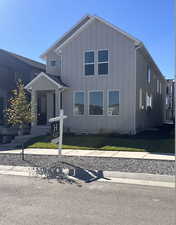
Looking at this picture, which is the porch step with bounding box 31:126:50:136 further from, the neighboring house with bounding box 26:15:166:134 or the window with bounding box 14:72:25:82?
the window with bounding box 14:72:25:82

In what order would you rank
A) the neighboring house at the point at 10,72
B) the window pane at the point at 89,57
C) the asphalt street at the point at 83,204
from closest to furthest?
the asphalt street at the point at 83,204 → the window pane at the point at 89,57 → the neighboring house at the point at 10,72

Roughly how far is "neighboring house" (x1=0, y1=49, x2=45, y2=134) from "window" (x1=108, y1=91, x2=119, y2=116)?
10673 mm

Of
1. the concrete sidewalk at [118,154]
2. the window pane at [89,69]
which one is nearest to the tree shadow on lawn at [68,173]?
the concrete sidewalk at [118,154]

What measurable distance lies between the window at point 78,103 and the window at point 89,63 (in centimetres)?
148

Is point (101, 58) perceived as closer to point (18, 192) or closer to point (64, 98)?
point (64, 98)

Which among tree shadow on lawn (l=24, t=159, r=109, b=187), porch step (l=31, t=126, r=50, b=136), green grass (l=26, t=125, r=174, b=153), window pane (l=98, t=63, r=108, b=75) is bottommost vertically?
tree shadow on lawn (l=24, t=159, r=109, b=187)

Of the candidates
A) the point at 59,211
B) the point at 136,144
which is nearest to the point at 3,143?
the point at 136,144

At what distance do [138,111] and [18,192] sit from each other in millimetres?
12126

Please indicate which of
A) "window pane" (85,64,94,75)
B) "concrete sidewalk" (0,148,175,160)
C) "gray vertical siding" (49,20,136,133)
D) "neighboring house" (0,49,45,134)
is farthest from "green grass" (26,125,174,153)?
"neighboring house" (0,49,45,134)

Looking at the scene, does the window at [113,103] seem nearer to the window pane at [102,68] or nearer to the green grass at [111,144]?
the window pane at [102,68]

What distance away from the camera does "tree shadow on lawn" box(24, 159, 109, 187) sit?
704 cm

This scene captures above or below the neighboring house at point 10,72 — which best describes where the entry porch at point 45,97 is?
below

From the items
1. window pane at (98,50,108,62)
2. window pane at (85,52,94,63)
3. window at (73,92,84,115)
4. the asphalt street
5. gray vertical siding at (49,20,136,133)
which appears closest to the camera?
the asphalt street

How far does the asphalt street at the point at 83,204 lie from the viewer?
171 inches
